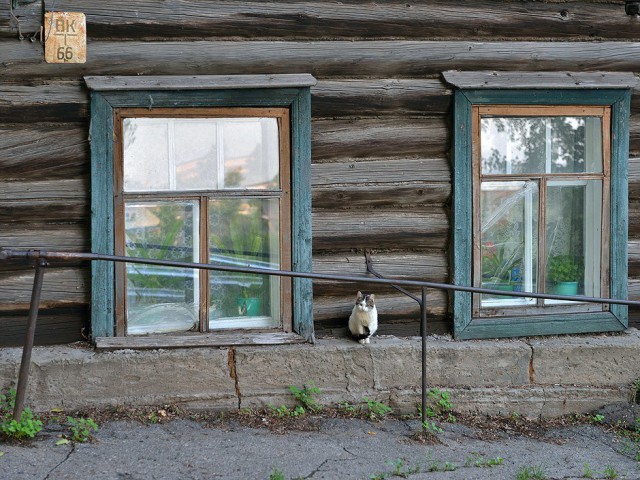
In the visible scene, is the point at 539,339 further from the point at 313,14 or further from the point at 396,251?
the point at 313,14

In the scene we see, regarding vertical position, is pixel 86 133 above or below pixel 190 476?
above

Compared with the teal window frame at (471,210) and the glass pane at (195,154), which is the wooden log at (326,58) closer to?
the teal window frame at (471,210)

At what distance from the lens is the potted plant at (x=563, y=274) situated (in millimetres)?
5344

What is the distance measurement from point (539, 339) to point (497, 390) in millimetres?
458

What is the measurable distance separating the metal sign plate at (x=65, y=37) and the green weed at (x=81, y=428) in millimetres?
2004

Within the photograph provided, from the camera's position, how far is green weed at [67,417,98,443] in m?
4.19

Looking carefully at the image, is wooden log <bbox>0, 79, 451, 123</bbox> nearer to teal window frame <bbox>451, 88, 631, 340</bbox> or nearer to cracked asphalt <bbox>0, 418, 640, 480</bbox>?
teal window frame <bbox>451, 88, 631, 340</bbox>

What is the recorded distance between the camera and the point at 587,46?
203 inches

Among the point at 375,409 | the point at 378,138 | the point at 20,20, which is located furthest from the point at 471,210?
the point at 20,20

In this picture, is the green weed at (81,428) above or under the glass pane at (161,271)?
under

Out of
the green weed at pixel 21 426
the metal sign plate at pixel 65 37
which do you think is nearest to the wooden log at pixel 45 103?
the metal sign plate at pixel 65 37

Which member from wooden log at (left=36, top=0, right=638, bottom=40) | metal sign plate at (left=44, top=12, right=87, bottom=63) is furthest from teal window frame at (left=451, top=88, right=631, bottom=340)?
metal sign plate at (left=44, top=12, right=87, bottom=63)

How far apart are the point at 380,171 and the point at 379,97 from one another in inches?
17.8

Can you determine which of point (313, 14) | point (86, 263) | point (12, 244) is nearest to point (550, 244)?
point (313, 14)
